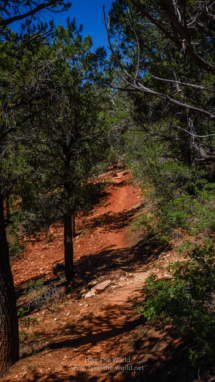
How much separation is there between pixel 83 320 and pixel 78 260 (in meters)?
6.44

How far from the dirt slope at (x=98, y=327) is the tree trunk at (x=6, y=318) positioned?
Result: 0.62ft

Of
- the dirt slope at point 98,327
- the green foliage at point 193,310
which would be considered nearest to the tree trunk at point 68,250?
the dirt slope at point 98,327

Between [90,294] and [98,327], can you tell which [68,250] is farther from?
[98,327]

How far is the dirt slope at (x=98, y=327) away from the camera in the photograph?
3.74 metres

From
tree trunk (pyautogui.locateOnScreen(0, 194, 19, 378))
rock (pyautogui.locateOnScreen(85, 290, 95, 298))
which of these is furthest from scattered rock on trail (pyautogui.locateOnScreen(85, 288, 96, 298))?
tree trunk (pyautogui.locateOnScreen(0, 194, 19, 378))

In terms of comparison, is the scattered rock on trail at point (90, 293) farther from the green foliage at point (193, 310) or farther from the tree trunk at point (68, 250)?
the green foliage at point (193, 310)

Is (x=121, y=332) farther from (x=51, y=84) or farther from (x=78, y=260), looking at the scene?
(x=78, y=260)

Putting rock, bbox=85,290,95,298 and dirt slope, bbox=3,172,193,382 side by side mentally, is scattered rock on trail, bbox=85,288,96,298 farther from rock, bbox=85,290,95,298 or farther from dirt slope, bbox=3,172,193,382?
dirt slope, bbox=3,172,193,382

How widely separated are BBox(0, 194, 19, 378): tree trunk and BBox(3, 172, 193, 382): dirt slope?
19cm

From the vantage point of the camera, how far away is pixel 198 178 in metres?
8.88

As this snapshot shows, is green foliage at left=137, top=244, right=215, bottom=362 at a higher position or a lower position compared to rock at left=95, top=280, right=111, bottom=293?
higher

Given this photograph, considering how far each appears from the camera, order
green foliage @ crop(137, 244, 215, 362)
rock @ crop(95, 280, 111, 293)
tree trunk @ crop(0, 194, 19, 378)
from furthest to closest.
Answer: rock @ crop(95, 280, 111, 293)
tree trunk @ crop(0, 194, 19, 378)
green foliage @ crop(137, 244, 215, 362)

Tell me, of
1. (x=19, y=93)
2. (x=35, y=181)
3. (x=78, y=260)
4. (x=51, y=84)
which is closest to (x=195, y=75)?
(x=51, y=84)

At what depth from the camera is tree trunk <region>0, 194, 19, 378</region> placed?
4402mm
